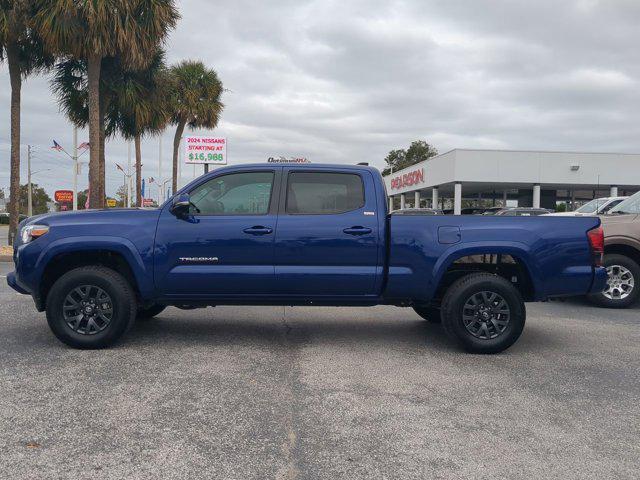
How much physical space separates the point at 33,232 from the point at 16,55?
40.5ft

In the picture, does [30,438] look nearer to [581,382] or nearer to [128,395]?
[128,395]

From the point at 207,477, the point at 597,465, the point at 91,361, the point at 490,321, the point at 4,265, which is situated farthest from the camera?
the point at 4,265

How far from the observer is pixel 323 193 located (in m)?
5.71

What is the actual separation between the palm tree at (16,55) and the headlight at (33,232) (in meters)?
11.3

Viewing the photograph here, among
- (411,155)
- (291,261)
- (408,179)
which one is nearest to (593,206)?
(291,261)

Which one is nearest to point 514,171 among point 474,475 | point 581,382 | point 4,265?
point 4,265

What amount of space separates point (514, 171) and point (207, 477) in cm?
3191

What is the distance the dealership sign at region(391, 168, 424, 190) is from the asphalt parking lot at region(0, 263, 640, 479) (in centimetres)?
3497

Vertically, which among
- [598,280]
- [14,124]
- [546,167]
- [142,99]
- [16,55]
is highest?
[16,55]

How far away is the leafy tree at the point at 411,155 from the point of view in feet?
266

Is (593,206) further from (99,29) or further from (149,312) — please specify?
(99,29)

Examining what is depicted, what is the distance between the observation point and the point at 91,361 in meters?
5.06

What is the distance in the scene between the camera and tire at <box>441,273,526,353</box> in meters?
5.45

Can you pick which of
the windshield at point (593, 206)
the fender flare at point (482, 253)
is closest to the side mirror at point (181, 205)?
the fender flare at point (482, 253)
